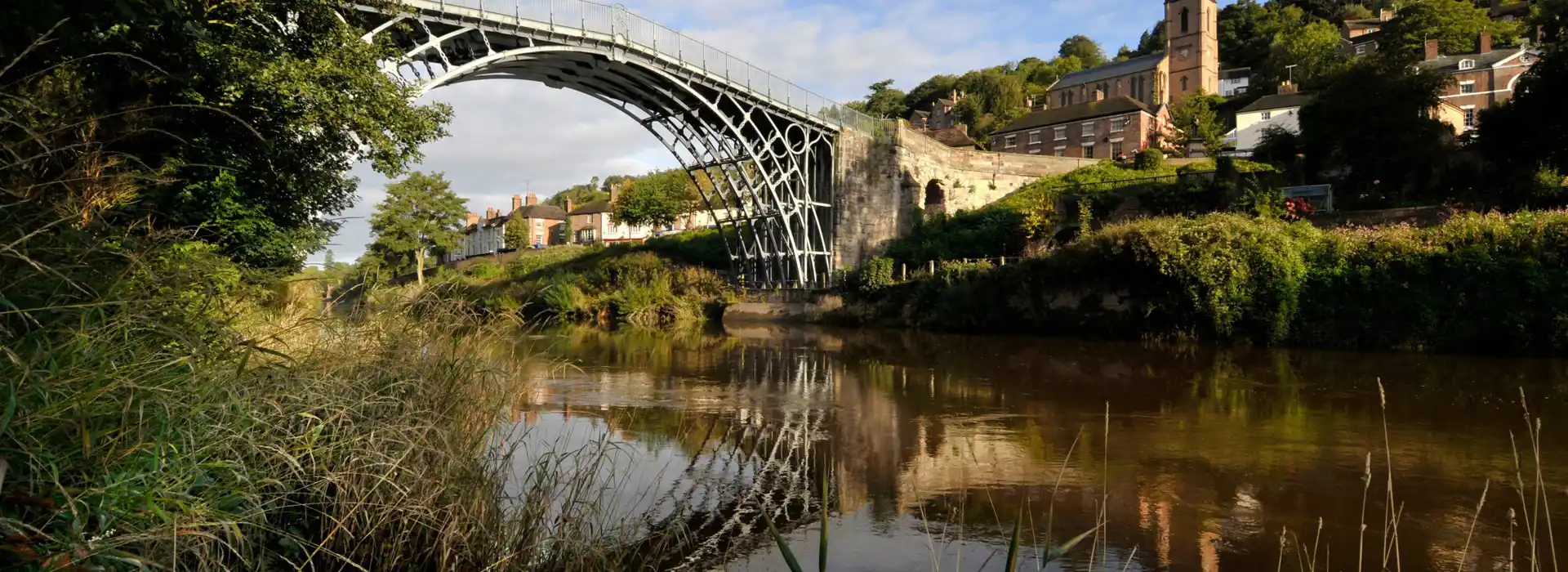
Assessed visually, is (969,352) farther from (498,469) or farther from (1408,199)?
(1408,199)

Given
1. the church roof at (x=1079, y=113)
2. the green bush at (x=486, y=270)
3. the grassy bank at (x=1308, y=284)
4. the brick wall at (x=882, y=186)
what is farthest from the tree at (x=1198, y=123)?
the green bush at (x=486, y=270)

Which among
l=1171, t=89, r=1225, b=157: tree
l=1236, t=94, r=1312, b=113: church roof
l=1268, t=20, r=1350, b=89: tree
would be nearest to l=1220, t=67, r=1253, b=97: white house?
l=1268, t=20, r=1350, b=89: tree

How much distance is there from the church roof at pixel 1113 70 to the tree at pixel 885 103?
1526 cm

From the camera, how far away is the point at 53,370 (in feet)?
8.59

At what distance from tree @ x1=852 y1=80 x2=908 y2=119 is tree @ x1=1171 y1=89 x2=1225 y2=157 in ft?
91.3

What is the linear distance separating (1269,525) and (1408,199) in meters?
26.5

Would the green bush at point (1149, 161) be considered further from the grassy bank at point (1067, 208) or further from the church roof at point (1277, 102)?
the church roof at point (1277, 102)

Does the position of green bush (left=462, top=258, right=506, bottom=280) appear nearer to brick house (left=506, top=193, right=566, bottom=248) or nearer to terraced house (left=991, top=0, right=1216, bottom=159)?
brick house (left=506, top=193, right=566, bottom=248)

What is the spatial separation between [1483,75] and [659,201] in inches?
2077

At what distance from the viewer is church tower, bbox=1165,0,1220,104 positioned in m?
69.3

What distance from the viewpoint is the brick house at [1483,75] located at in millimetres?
50406

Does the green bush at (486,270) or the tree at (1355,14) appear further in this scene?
the tree at (1355,14)

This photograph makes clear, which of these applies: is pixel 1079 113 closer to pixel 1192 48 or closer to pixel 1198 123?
pixel 1198 123

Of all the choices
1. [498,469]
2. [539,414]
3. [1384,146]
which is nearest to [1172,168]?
[1384,146]
